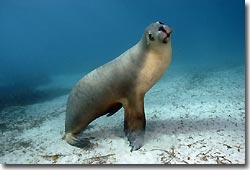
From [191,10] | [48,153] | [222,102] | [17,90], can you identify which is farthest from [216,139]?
[17,90]

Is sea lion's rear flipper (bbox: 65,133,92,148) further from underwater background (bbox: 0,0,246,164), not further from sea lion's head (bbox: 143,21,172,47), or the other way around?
sea lion's head (bbox: 143,21,172,47)

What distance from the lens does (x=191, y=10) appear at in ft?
18.6

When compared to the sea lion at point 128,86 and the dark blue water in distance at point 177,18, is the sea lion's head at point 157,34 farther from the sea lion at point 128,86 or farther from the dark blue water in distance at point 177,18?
the dark blue water in distance at point 177,18

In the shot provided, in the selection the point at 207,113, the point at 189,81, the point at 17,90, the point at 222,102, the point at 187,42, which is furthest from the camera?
the point at 17,90

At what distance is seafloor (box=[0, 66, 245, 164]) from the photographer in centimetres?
328

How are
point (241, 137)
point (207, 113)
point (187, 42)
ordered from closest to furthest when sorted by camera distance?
1. point (241, 137)
2. point (207, 113)
3. point (187, 42)

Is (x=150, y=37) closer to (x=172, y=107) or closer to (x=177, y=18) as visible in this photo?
(x=172, y=107)

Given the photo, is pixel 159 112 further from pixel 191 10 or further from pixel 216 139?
pixel 191 10

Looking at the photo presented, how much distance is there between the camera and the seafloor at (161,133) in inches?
129

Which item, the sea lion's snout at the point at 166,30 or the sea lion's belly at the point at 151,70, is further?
the sea lion's belly at the point at 151,70

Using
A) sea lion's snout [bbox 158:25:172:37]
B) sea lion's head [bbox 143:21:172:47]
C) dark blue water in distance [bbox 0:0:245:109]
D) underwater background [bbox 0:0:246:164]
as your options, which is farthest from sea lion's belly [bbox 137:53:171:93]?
dark blue water in distance [bbox 0:0:245:109]

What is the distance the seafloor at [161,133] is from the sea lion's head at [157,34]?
3.70 feet

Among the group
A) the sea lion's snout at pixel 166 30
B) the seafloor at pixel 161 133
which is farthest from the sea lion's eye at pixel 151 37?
the seafloor at pixel 161 133

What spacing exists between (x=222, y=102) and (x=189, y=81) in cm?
214
